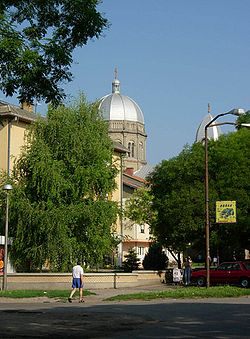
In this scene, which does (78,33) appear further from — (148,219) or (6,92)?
(148,219)

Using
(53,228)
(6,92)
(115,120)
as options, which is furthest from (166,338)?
(115,120)

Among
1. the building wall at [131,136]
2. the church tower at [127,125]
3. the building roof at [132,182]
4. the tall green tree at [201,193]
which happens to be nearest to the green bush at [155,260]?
the tall green tree at [201,193]

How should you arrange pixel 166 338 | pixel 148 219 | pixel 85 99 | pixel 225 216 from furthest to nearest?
pixel 148 219 → pixel 85 99 → pixel 225 216 → pixel 166 338

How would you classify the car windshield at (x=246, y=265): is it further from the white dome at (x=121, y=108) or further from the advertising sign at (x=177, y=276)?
the white dome at (x=121, y=108)

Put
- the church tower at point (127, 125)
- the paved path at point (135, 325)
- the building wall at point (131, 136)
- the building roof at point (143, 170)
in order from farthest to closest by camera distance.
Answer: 1. the church tower at point (127, 125)
2. the building wall at point (131, 136)
3. the building roof at point (143, 170)
4. the paved path at point (135, 325)

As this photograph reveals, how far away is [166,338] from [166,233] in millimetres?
28380

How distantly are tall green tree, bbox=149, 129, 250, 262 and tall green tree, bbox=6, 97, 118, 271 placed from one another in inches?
197

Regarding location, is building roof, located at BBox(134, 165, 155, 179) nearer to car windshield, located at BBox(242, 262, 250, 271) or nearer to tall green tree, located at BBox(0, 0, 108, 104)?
car windshield, located at BBox(242, 262, 250, 271)

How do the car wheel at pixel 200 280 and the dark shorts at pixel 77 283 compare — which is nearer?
the dark shorts at pixel 77 283

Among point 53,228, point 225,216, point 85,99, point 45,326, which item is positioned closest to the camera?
point 45,326

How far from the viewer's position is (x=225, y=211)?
27750 mm

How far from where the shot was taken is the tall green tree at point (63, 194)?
31.2 metres

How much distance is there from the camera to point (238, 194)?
119 ft

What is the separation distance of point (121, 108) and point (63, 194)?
352ft
